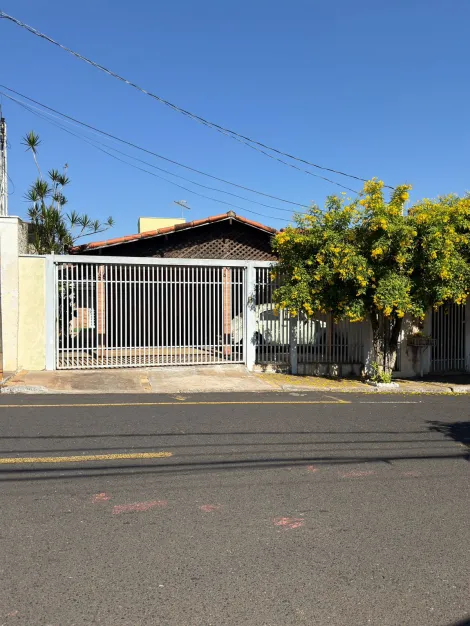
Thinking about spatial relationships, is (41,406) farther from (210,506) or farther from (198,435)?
(210,506)

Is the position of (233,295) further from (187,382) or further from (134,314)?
(187,382)

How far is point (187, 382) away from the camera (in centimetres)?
1249

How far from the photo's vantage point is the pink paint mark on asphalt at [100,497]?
4.61 meters

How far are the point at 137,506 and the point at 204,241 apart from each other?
1326 cm

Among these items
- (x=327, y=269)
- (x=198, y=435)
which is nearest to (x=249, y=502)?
(x=198, y=435)

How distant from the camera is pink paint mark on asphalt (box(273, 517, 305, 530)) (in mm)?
4184


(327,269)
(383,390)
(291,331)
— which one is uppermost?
(327,269)

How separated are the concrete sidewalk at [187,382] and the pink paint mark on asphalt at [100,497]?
6573 millimetres

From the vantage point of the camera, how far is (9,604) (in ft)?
9.93

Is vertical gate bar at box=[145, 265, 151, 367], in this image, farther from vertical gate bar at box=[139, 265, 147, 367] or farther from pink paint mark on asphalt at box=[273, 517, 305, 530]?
pink paint mark on asphalt at box=[273, 517, 305, 530]

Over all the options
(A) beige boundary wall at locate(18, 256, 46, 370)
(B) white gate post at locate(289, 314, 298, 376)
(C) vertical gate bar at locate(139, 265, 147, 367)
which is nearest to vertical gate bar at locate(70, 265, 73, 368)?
(A) beige boundary wall at locate(18, 256, 46, 370)

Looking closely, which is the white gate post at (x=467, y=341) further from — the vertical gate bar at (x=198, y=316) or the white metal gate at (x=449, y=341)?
the vertical gate bar at (x=198, y=316)

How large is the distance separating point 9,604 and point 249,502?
2120mm

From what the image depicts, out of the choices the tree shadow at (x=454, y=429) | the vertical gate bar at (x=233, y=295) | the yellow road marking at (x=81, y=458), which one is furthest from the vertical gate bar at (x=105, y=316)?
the tree shadow at (x=454, y=429)
